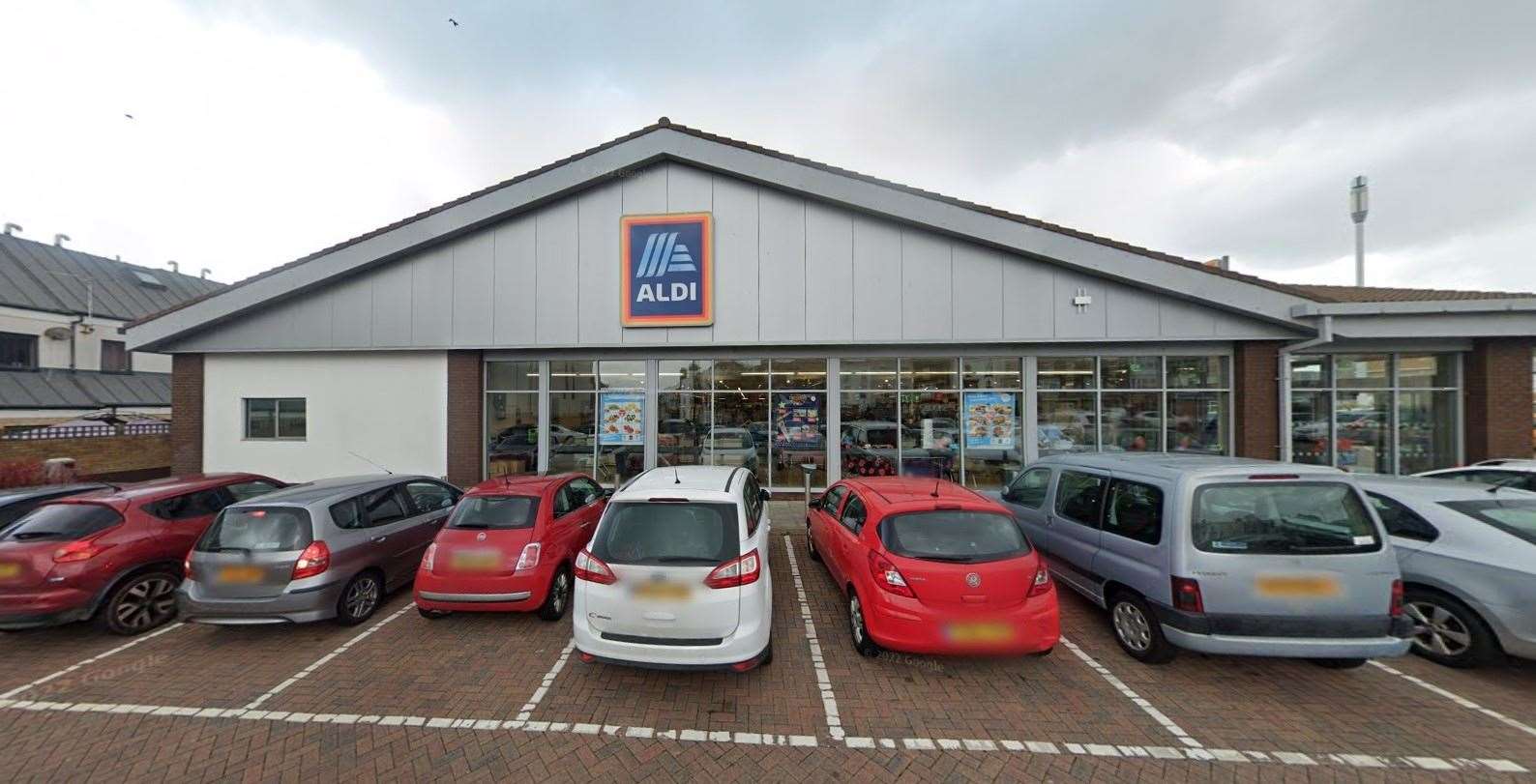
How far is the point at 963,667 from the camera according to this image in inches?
160

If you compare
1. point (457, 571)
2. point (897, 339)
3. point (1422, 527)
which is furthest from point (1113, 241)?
point (457, 571)

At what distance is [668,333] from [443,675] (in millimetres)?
6500

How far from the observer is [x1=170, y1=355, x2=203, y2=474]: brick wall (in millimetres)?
10148

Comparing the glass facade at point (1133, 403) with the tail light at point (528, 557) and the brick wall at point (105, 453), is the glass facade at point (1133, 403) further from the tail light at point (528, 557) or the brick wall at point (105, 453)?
the brick wall at point (105, 453)

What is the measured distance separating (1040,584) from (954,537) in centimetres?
70

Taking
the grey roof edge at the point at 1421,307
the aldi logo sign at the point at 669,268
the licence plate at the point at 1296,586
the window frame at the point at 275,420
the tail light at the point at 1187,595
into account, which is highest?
the aldi logo sign at the point at 669,268

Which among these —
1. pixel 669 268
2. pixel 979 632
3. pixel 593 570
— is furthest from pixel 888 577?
pixel 669 268

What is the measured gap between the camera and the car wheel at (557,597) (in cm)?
479

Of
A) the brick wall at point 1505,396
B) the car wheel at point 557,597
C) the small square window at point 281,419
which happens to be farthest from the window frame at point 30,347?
the brick wall at point 1505,396

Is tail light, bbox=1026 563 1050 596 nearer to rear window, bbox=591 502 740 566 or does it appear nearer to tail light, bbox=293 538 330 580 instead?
rear window, bbox=591 502 740 566

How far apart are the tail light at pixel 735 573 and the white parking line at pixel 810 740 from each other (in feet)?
3.02

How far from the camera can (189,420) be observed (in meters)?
10.2

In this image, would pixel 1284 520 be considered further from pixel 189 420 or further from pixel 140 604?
pixel 189 420

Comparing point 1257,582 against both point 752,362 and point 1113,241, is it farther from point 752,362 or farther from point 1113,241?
point 752,362
